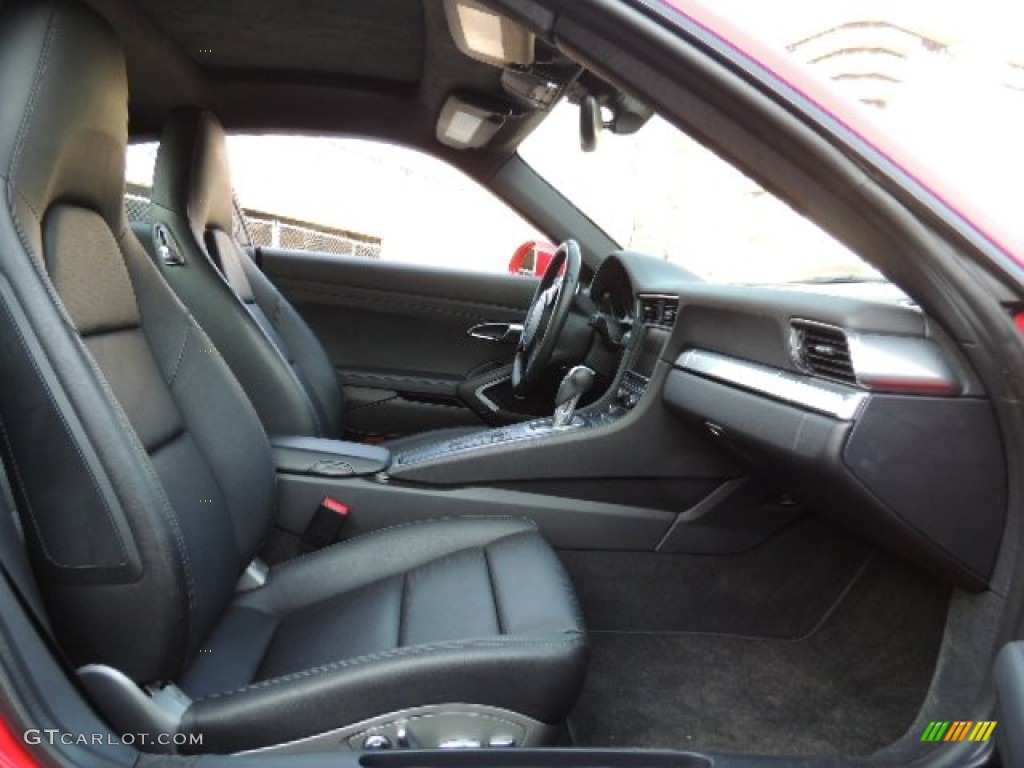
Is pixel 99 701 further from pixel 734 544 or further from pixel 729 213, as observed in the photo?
pixel 729 213

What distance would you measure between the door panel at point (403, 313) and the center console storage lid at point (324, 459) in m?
1.16

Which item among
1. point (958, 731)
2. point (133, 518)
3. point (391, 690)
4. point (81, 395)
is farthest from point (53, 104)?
point (958, 731)

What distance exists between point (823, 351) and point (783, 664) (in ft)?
3.00

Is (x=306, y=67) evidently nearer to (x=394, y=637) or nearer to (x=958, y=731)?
(x=394, y=637)

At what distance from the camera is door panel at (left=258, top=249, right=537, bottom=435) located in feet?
10.3

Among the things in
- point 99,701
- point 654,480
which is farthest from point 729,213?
point 99,701

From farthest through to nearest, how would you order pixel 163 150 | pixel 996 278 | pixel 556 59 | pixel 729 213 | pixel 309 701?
pixel 163 150, pixel 556 59, pixel 729 213, pixel 309 701, pixel 996 278

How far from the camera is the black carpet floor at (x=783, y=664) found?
5.25 feet

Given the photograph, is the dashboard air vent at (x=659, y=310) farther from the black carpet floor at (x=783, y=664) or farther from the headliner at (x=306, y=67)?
the headliner at (x=306, y=67)

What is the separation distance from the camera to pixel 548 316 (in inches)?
85.1

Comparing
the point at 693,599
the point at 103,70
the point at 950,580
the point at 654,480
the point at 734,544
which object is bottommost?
the point at 693,599

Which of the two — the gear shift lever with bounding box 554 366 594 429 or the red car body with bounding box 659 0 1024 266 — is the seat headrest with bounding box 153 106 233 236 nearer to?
the gear shift lever with bounding box 554 366 594 429

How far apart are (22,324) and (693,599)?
58.6 inches

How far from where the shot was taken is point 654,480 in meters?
1.85
